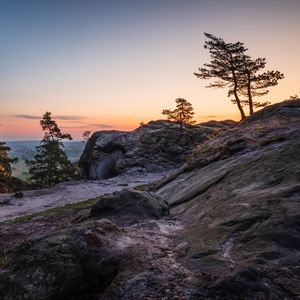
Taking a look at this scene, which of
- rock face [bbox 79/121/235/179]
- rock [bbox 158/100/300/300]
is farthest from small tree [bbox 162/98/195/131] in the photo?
rock [bbox 158/100/300/300]

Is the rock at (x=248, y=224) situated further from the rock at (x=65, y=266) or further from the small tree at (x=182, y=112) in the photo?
the small tree at (x=182, y=112)

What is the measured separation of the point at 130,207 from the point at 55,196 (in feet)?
67.5

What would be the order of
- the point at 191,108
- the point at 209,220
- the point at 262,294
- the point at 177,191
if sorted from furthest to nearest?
the point at 191,108
the point at 177,191
the point at 209,220
the point at 262,294

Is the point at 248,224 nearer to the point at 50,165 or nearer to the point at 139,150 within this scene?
the point at 139,150

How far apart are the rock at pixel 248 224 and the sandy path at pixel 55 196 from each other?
49.4ft

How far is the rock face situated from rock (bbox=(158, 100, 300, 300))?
107 ft

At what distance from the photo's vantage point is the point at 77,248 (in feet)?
27.7

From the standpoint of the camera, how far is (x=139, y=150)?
178 ft

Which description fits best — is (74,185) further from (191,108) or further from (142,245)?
(142,245)

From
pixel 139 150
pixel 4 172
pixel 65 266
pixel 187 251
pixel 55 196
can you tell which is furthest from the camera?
pixel 4 172

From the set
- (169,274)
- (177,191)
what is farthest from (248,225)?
(177,191)

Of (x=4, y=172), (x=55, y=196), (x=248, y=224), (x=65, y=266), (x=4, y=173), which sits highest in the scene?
(x=248, y=224)

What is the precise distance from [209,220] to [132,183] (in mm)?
29985

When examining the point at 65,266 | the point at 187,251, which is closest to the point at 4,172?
the point at 65,266
